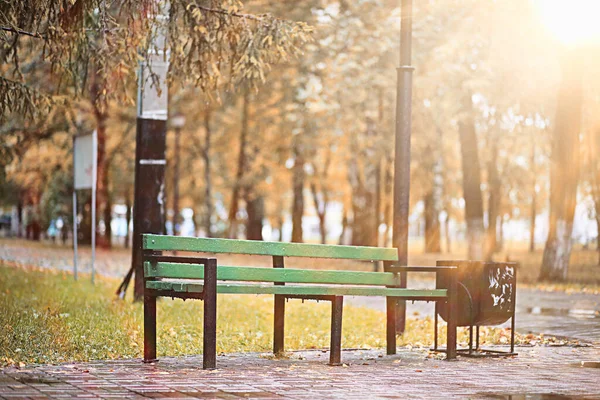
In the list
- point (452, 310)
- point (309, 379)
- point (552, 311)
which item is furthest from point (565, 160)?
point (309, 379)

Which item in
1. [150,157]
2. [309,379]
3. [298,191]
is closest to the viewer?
[309,379]

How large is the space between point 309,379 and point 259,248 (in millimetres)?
1622

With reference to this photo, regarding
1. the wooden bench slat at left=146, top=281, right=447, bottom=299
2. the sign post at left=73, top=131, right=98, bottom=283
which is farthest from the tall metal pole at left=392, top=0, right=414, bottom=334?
the sign post at left=73, top=131, right=98, bottom=283

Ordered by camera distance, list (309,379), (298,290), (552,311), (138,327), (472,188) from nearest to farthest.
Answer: (309,379) → (298,290) → (138,327) → (552,311) → (472,188)

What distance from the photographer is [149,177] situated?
15.5 metres

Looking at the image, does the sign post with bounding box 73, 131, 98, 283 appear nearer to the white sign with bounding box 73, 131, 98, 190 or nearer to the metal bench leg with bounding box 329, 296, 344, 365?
the white sign with bounding box 73, 131, 98, 190

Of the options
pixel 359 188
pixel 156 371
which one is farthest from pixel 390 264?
pixel 359 188

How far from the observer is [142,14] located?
11.6 metres

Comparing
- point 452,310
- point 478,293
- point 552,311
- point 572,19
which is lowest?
point 552,311

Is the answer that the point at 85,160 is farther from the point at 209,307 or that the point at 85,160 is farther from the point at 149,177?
the point at 209,307

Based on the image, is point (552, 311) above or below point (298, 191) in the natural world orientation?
below

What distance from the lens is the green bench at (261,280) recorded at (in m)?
8.73

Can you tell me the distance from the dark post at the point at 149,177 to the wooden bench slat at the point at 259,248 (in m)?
5.73

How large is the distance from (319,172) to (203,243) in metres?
38.1
